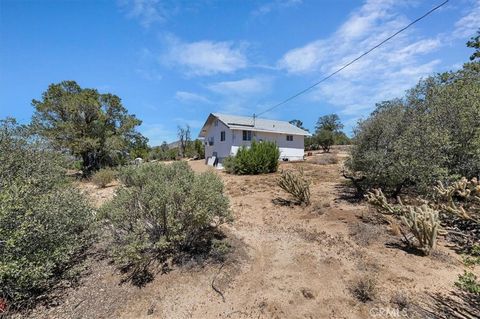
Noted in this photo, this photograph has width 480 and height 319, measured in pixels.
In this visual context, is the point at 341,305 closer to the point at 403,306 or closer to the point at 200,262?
the point at 403,306

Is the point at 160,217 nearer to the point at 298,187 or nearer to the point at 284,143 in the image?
the point at 298,187

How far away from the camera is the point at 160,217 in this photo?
176 inches

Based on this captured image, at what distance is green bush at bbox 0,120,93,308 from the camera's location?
3.20 metres

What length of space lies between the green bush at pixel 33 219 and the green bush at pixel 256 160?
13.3m

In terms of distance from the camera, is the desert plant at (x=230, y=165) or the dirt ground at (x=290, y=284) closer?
the dirt ground at (x=290, y=284)

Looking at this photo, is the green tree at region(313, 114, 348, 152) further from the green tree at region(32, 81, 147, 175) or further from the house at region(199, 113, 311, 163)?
the green tree at region(32, 81, 147, 175)

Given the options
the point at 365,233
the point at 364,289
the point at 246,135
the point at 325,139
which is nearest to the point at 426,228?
the point at 365,233

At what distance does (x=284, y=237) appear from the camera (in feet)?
20.1

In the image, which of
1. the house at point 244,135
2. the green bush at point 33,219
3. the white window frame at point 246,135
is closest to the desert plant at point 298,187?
the green bush at point 33,219

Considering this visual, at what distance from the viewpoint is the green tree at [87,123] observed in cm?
1867

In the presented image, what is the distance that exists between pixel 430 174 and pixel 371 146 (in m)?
2.54

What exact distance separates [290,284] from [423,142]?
244 inches

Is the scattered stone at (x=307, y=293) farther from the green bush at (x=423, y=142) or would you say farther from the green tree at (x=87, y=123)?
the green tree at (x=87, y=123)

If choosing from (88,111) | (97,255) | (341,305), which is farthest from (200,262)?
(88,111)
